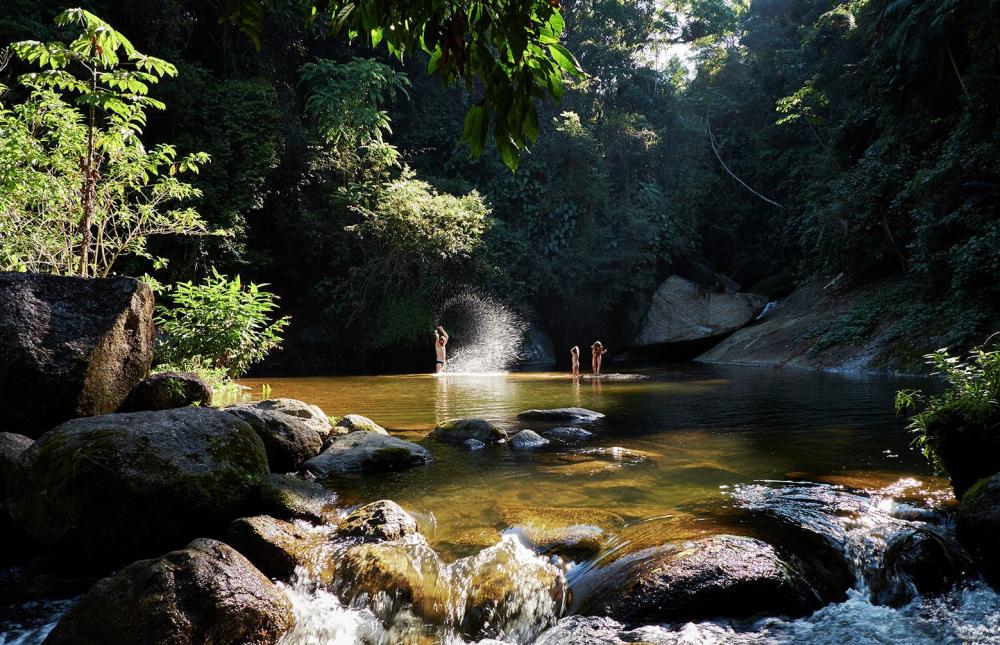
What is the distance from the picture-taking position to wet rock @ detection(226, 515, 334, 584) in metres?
4.47

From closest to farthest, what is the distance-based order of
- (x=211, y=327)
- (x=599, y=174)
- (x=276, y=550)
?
(x=276, y=550) → (x=211, y=327) → (x=599, y=174)

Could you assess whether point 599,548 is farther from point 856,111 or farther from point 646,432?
point 856,111

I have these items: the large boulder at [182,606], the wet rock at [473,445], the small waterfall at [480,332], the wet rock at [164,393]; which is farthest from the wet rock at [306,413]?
the small waterfall at [480,332]

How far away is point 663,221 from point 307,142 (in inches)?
614

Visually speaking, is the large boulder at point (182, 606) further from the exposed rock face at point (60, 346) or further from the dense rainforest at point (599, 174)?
the dense rainforest at point (599, 174)

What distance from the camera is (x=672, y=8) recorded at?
35.9 metres

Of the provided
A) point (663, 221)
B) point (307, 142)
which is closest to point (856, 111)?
point (663, 221)

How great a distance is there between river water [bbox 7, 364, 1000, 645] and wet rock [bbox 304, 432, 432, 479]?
0.75 feet

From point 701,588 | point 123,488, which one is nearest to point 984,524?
point 701,588

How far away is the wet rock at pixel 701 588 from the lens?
3939 mm

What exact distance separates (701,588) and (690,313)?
80.0ft

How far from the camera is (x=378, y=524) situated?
488 cm

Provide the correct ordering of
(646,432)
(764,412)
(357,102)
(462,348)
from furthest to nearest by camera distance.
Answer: (462,348) < (357,102) < (764,412) < (646,432)

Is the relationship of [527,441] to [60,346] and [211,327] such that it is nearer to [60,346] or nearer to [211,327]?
[211,327]
